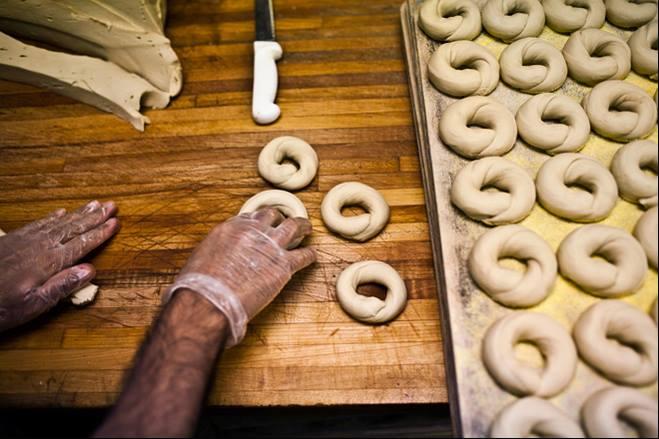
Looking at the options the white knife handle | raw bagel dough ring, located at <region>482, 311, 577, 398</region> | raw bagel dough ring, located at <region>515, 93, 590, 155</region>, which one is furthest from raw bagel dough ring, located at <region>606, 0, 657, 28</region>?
the white knife handle

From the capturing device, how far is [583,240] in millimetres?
1717

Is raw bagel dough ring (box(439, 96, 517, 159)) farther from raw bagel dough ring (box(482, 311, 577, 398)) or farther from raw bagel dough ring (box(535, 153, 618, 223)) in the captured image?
raw bagel dough ring (box(482, 311, 577, 398))

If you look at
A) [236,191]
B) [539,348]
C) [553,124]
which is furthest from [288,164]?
[539,348]

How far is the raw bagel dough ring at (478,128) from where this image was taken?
1929 millimetres

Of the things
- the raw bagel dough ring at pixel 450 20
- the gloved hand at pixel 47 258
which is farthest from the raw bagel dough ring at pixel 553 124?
the gloved hand at pixel 47 258

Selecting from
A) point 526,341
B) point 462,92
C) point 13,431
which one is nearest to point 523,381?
point 526,341

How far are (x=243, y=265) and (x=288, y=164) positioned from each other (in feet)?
2.07

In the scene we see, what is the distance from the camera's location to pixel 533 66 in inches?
81.4

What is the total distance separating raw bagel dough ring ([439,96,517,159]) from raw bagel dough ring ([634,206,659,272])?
536mm

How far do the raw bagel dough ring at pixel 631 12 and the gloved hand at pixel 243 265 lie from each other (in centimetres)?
164

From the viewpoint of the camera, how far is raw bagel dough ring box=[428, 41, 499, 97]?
2.05m

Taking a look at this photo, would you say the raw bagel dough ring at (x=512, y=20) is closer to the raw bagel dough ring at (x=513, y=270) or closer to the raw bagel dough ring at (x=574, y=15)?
the raw bagel dough ring at (x=574, y=15)

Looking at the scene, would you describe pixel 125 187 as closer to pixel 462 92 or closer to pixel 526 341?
pixel 462 92

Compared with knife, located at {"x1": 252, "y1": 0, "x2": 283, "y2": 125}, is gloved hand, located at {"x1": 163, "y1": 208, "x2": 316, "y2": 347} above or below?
below
